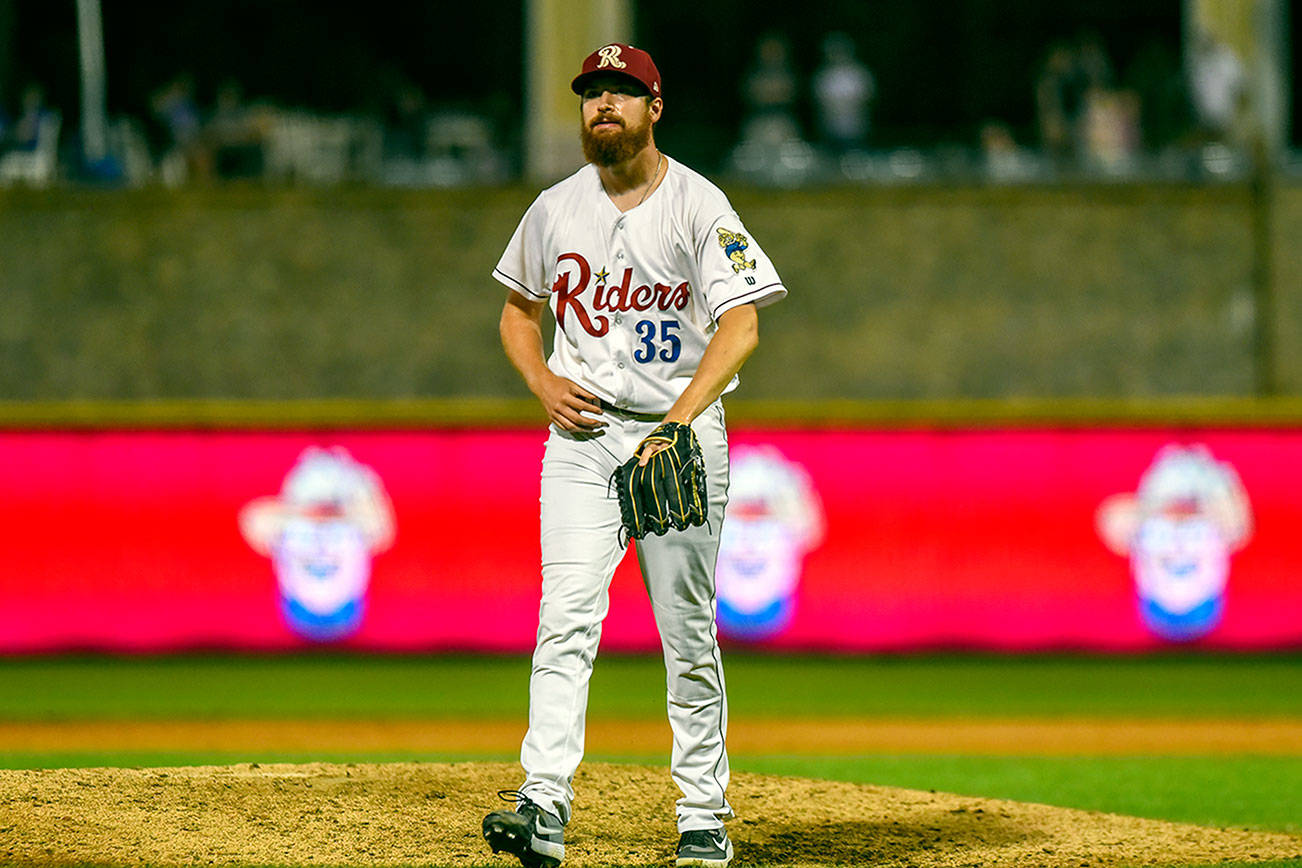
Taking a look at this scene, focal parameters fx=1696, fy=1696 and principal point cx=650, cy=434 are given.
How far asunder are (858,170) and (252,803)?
12146 mm

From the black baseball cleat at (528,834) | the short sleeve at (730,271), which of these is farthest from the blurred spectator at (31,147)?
the black baseball cleat at (528,834)

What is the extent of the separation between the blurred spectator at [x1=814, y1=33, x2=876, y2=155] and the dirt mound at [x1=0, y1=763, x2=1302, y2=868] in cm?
1132

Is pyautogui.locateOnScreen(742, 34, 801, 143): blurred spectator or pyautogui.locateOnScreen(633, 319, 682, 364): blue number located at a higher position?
pyautogui.locateOnScreen(742, 34, 801, 143): blurred spectator

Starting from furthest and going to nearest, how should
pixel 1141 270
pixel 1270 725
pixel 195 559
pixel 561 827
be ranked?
A: pixel 1141 270
pixel 195 559
pixel 1270 725
pixel 561 827

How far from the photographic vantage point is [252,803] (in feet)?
17.0

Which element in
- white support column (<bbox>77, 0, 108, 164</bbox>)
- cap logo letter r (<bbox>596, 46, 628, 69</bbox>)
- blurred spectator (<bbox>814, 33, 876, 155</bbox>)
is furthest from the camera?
blurred spectator (<bbox>814, 33, 876, 155</bbox>)

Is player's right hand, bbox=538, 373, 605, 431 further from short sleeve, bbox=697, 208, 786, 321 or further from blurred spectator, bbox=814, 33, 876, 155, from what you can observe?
blurred spectator, bbox=814, 33, 876, 155

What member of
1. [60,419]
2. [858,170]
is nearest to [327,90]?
[858,170]

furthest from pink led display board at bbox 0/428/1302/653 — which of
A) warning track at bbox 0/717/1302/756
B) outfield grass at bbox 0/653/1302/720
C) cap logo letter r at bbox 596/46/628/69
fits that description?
cap logo letter r at bbox 596/46/628/69

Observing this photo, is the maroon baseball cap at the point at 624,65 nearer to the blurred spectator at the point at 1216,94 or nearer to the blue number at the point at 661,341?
the blue number at the point at 661,341

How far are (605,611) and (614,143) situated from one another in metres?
1.24

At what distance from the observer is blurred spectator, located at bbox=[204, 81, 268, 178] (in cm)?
1612

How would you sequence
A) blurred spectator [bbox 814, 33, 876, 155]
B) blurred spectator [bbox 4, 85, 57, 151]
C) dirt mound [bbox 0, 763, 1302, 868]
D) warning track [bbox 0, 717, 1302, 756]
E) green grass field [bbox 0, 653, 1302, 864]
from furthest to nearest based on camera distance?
blurred spectator [bbox 814, 33, 876, 155] → blurred spectator [bbox 4, 85, 57, 151] → warning track [bbox 0, 717, 1302, 756] → green grass field [bbox 0, 653, 1302, 864] → dirt mound [bbox 0, 763, 1302, 868]

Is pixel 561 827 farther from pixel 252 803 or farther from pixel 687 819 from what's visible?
pixel 252 803
